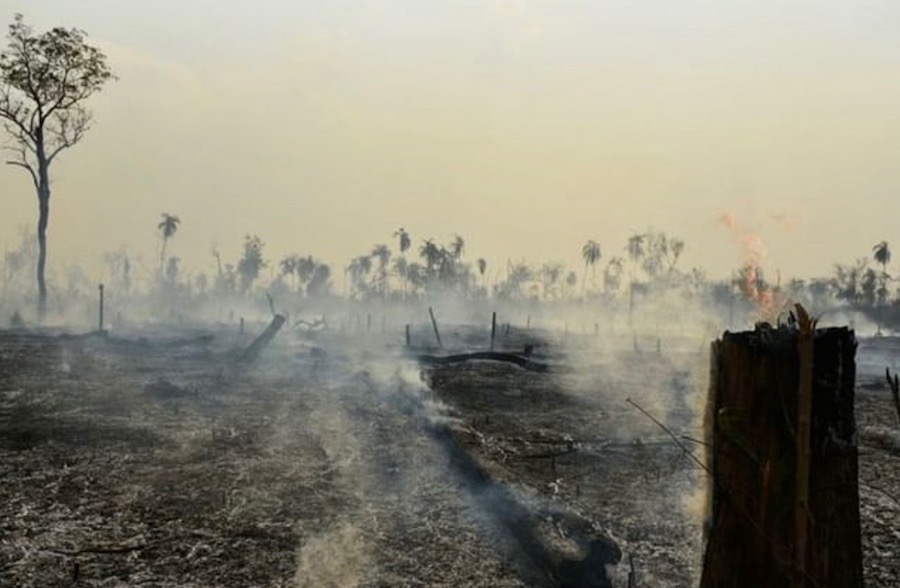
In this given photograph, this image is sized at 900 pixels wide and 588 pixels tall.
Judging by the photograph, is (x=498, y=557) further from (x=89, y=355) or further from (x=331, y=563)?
(x=89, y=355)

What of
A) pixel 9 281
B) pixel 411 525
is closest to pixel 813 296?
pixel 411 525

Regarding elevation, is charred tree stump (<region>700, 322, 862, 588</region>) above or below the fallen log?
above

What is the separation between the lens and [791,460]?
2277 millimetres

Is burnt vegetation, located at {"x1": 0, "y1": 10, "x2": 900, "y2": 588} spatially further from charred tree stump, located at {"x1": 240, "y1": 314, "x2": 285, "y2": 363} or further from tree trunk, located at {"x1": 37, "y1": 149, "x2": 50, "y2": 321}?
tree trunk, located at {"x1": 37, "y1": 149, "x2": 50, "y2": 321}

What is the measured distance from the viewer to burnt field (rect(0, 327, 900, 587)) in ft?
21.5

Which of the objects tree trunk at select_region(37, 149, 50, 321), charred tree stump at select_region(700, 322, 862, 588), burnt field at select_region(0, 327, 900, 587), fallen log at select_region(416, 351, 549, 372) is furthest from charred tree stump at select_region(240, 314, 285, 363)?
charred tree stump at select_region(700, 322, 862, 588)

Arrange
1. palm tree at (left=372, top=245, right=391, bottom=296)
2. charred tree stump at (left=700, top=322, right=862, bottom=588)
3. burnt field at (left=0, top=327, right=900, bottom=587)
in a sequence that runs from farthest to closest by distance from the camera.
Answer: palm tree at (left=372, top=245, right=391, bottom=296) → burnt field at (left=0, top=327, right=900, bottom=587) → charred tree stump at (left=700, top=322, right=862, bottom=588)

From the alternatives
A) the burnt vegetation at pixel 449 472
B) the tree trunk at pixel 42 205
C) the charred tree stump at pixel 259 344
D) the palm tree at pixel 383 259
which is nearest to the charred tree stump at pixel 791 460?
the burnt vegetation at pixel 449 472

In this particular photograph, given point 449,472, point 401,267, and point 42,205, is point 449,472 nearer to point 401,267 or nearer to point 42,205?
point 42,205

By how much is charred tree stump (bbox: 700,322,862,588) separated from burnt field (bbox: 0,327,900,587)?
643mm

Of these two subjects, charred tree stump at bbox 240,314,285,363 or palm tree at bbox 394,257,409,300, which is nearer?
charred tree stump at bbox 240,314,285,363

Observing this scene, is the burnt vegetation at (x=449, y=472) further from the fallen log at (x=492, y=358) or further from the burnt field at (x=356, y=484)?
the fallen log at (x=492, y=358)

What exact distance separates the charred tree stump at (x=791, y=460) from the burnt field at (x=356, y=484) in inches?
25.3

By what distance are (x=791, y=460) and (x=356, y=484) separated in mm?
7950
